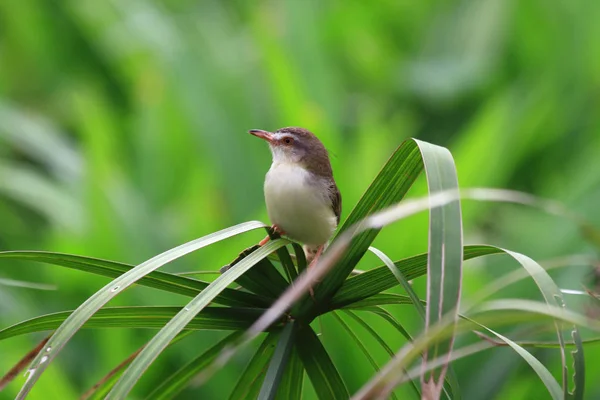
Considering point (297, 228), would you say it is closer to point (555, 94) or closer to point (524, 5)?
point (555, 94)

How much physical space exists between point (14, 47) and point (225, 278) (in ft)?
21.4

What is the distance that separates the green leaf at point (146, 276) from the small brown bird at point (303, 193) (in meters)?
0.53

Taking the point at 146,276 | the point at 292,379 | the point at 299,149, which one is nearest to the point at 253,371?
the point at 292,379

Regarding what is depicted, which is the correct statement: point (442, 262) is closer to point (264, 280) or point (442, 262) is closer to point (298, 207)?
point (264, 280)

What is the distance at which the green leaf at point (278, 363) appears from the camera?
1.56m

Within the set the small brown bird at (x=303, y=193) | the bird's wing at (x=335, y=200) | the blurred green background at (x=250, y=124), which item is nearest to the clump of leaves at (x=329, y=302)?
the small brown bird at (x=303, y=193)

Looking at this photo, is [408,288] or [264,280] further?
[264,280]

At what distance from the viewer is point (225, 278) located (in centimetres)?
154

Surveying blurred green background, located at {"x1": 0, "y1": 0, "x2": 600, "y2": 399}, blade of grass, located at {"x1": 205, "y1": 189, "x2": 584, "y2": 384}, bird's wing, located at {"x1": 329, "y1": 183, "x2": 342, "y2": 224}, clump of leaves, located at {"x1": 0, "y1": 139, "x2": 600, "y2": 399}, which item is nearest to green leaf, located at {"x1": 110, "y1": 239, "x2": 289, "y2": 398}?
clump of leaves, located at {"x1": 0, "y1": 139, "x2": 600, "y2": 399}

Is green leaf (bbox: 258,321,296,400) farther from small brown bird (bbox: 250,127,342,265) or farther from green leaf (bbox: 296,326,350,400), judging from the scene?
small brown bird (bbox: 250,127,342,265)

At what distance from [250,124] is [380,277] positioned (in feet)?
11.9

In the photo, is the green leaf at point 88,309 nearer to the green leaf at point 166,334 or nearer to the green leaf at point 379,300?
the green leaf at point 166,334

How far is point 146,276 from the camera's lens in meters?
1.70

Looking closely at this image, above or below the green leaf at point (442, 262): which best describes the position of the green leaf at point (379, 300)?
above
